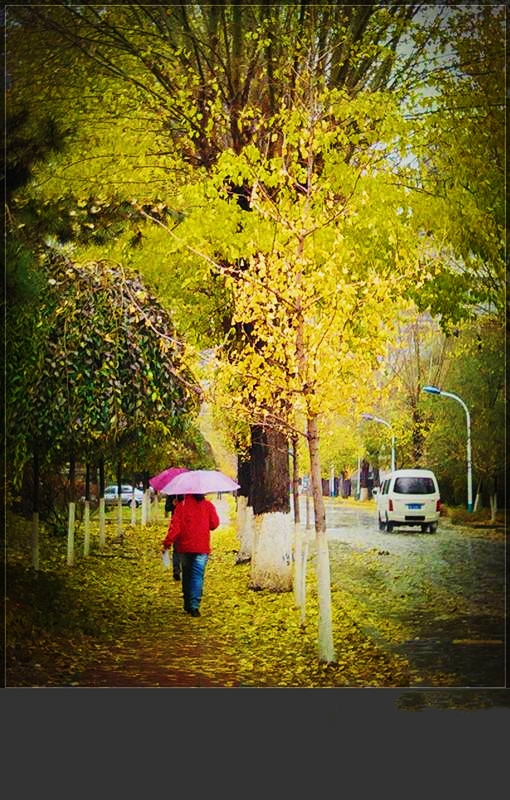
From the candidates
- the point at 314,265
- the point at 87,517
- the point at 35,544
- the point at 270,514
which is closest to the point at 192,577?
the point at 270,514

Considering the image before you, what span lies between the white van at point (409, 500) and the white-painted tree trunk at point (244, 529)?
711mm

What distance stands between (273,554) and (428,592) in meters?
0.86

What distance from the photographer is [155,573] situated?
20.0 ft

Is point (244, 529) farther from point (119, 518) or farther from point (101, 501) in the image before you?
point (101, 501)

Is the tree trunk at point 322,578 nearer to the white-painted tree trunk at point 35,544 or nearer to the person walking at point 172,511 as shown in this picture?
the person walking at point 172,511

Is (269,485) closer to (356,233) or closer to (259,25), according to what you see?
(356,233)

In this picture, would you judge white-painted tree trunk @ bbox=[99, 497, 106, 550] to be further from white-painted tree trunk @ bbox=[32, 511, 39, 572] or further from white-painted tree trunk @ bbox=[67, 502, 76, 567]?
white-painted tree trunk @ bbox=[32, 511, 39, 572]

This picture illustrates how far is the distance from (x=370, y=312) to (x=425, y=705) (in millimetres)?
2061

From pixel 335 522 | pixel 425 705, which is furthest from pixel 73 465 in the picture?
pixel 425 705

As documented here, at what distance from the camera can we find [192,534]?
6145 millimetres

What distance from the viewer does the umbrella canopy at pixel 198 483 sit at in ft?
20.0

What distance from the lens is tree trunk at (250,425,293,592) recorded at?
20.2 feet

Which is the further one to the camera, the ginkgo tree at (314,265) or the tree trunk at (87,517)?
the tree trunk at (87,517)

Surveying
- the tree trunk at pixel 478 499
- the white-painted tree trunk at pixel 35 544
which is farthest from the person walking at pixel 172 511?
the tree trunk at pixel 478 499
